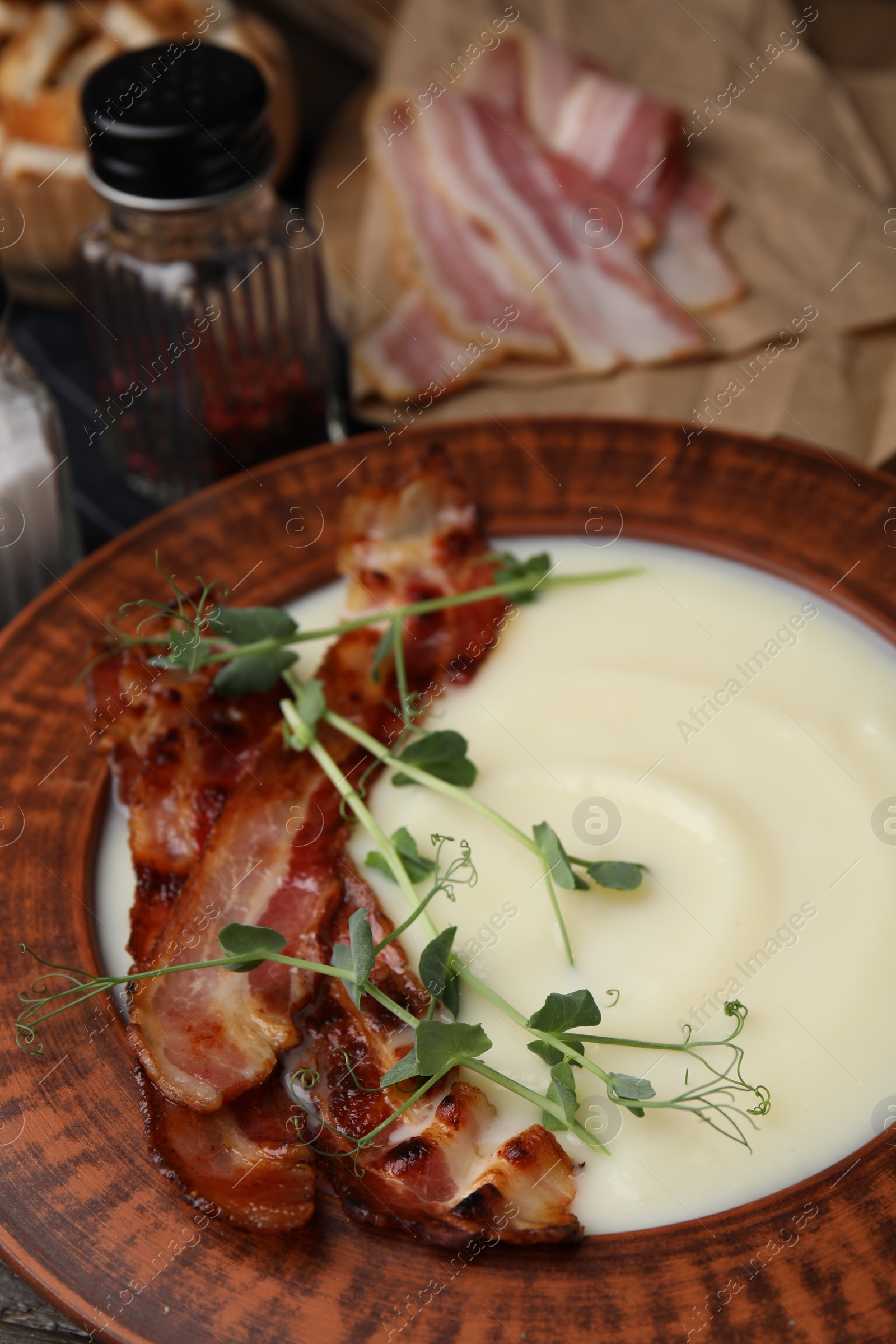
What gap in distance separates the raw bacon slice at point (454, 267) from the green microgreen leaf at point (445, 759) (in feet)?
4.28

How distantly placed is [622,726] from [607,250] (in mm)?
1447

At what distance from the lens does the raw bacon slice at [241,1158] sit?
1430 mm

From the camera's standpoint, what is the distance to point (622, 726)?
192 centimetres

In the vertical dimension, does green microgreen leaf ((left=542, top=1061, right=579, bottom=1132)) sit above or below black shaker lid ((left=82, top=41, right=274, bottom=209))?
below

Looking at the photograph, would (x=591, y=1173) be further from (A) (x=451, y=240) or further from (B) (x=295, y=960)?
(A) (x=451, y=240)

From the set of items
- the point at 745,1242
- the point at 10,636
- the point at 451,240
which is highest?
the point at 451,240

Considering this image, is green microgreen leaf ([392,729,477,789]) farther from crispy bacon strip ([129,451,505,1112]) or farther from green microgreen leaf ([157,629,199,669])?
green microgreen leaf ([157,629,199,669])

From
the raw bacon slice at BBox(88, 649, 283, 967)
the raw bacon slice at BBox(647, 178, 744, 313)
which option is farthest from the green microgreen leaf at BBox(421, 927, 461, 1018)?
the raw bacon slice at BBox(647, 178, 744, 313)

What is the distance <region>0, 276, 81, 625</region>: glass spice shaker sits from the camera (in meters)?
2.32

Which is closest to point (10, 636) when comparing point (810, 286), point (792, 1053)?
point (792, 1053)

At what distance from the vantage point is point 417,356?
2.89 metres

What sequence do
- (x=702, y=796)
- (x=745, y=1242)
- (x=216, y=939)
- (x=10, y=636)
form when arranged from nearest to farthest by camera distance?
(x=745, y=1242) < (x=216, y=939) < (x=702, y=796) < (x=10, y=636)

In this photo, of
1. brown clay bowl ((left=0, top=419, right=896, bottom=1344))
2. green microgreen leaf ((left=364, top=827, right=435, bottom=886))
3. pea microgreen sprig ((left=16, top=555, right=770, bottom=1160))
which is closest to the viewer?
brown clay bowl ((left=0, top=419, right=896, bottom=1344))

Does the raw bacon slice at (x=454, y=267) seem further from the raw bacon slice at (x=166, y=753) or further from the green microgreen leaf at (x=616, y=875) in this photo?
the green microgreen leaf at (x=616, y=875)
